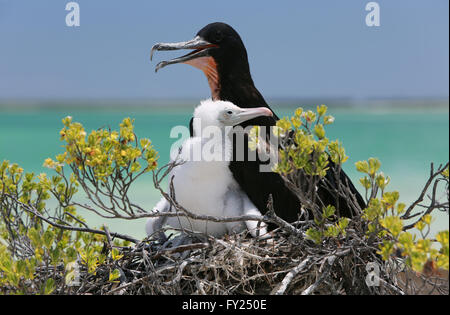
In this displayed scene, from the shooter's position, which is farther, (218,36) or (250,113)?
(218,36)

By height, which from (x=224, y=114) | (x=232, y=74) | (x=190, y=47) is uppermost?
(x=190, y=47)

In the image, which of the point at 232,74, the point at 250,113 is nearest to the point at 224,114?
the point at 250,113

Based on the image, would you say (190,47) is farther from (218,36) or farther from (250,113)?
(250,113)

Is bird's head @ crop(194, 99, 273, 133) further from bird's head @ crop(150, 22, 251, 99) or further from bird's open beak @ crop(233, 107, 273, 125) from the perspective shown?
bird's head @ crop(150, 22, 251, 99)

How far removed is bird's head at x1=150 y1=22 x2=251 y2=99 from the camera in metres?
2.41

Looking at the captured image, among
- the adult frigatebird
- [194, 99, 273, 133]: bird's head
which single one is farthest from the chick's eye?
[194, 99, 273, 133]: bird's head

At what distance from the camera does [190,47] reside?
236 centimetres

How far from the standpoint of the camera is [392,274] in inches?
73.5

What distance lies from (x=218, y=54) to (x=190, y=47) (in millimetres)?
135

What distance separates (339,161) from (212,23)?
39.0 inches

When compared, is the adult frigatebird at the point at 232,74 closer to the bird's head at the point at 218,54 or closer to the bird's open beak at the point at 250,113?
the bird's head at the point at 218,54
